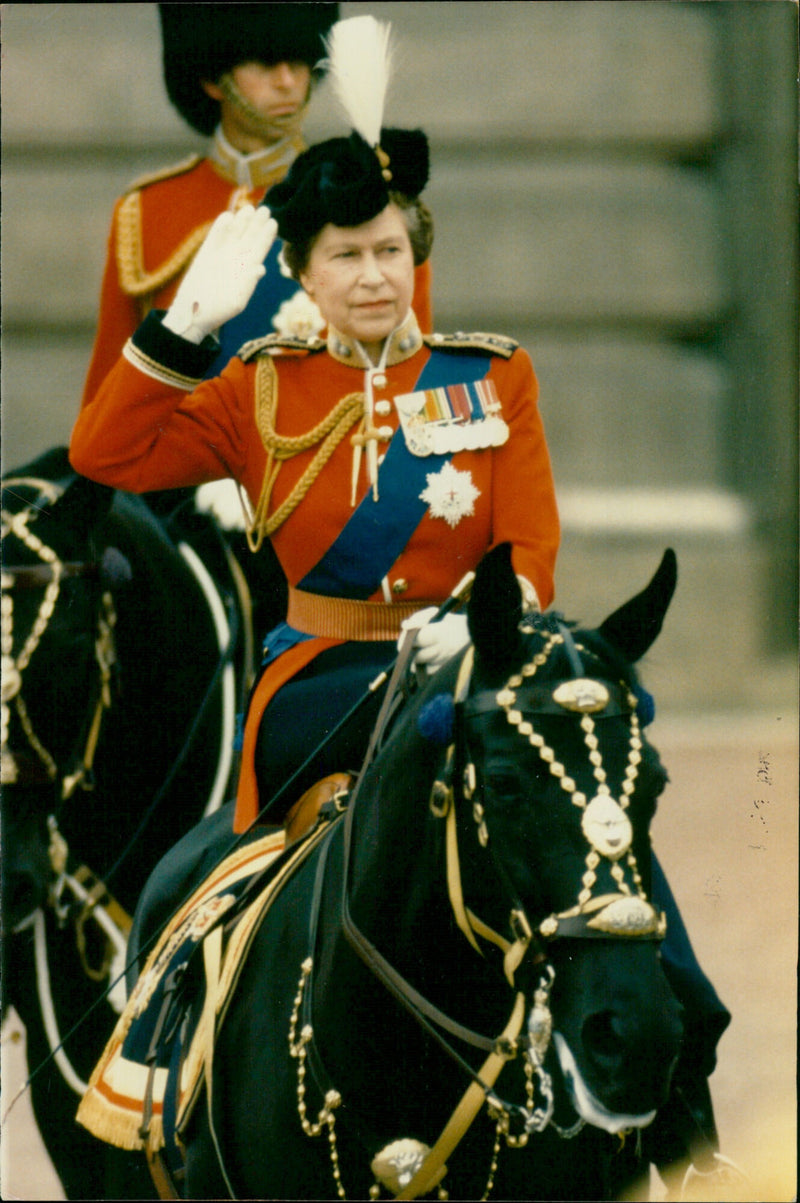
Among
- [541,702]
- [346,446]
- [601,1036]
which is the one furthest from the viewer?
[346,446]

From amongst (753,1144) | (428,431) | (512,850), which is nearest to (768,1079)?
(753,1144)

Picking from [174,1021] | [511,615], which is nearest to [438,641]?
[511,615]

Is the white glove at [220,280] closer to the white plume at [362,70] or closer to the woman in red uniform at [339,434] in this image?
the woman in red uniform at [339,434]

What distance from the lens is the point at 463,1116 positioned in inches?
91.1

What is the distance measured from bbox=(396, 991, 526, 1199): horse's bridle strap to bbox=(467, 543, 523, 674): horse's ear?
44 centimetres

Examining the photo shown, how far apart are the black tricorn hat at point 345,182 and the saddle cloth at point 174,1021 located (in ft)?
3.09

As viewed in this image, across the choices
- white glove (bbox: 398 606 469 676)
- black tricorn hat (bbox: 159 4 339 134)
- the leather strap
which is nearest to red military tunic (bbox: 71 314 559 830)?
the leather strap

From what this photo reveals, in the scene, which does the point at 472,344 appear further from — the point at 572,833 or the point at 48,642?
the point at 48,642

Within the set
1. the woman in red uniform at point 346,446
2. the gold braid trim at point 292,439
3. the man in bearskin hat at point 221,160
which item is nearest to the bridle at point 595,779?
the woman in red uniform at point 346,446

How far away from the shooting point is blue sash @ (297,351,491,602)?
9.20 feet

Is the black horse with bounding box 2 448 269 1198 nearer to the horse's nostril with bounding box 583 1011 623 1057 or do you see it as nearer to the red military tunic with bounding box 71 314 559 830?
the red military tunic with bounding box 71 314 559 830

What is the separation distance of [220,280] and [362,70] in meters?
0.39

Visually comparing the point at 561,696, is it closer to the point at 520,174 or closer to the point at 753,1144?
the point at 753,1144

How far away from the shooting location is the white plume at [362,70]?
2.63 m
